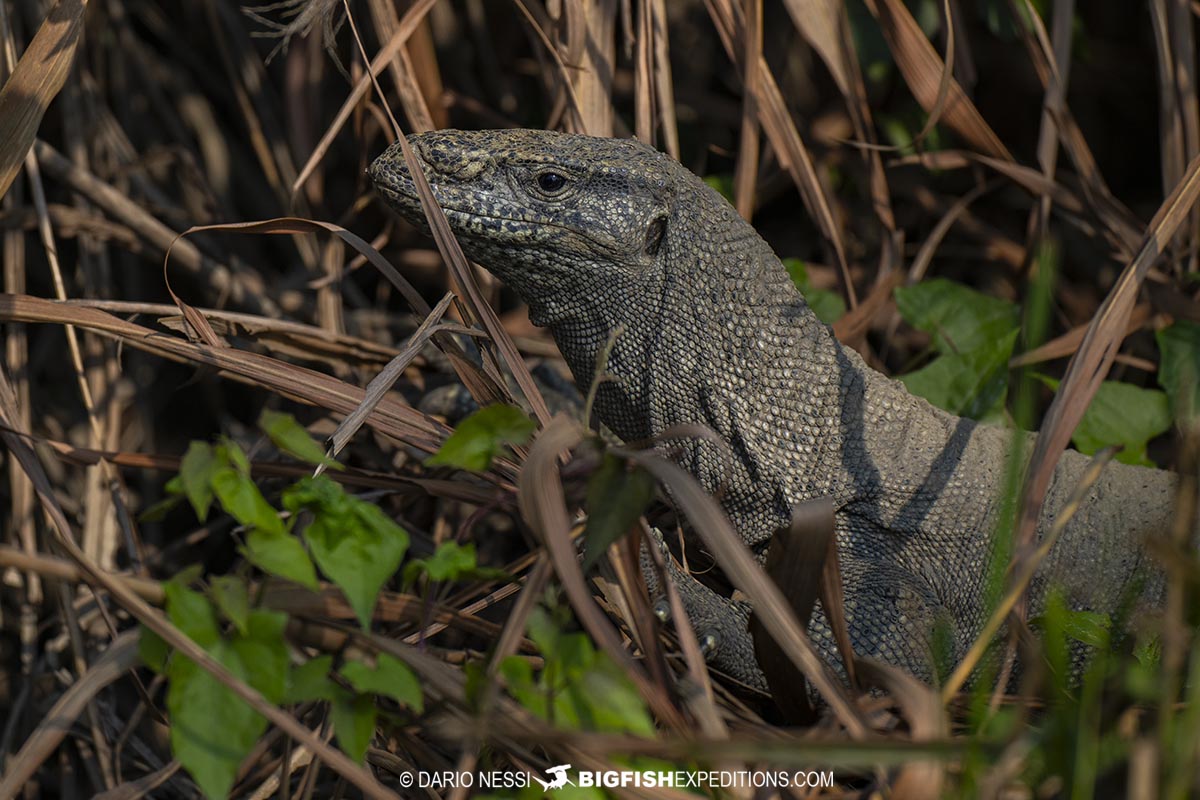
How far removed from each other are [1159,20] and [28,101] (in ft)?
9.66

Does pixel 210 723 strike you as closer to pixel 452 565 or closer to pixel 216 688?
pixel 216 688

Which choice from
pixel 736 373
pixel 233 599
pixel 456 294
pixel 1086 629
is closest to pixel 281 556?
pixel 233 599

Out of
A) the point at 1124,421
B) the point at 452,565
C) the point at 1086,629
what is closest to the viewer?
the point at 452,565

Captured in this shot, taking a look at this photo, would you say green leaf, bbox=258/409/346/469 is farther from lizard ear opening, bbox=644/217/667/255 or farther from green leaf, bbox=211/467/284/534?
lizard ear opening, bbox=644/217/667/255

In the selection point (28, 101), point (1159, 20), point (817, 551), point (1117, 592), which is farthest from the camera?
point (1159, 20)

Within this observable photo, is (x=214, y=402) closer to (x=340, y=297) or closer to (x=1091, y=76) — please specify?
(x=340, y=297)

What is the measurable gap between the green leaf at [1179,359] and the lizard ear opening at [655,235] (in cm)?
146

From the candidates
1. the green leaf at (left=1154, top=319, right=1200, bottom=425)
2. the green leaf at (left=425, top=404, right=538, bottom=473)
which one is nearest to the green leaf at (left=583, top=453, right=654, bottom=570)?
the green leaf at (left=425, top=404, right=538, bottom=473)

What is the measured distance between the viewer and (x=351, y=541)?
175 cm

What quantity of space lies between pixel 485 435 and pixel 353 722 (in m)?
0.44

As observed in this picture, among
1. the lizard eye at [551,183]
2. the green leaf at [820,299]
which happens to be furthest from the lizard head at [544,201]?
the green leaf at [820,299]

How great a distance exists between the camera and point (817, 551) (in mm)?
2031

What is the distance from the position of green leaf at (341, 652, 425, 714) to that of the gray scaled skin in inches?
39.7

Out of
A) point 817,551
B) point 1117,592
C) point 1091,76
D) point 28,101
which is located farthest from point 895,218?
point 28,101
